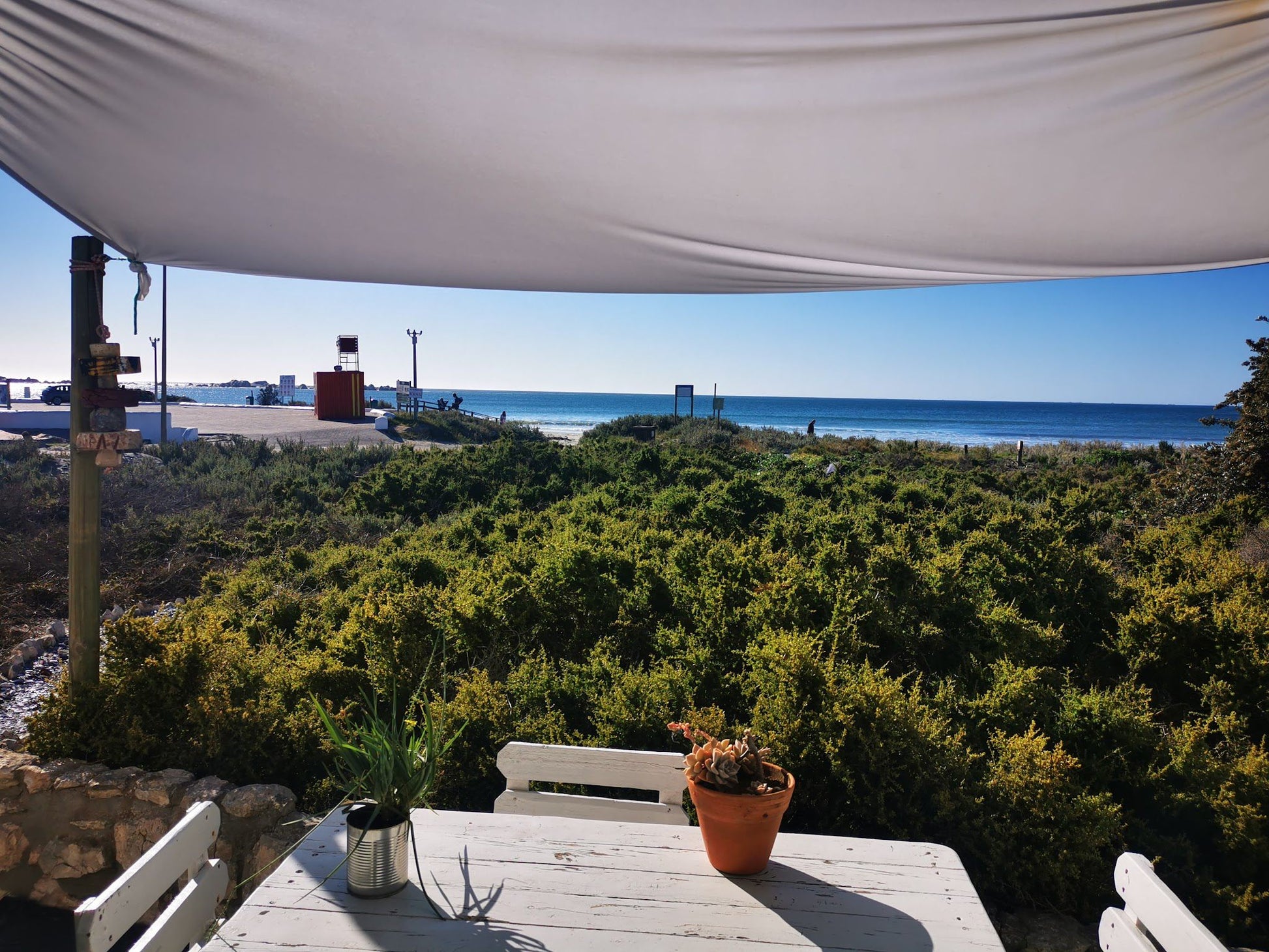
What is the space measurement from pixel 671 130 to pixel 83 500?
2.45m

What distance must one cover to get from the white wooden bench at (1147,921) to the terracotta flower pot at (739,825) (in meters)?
0.66

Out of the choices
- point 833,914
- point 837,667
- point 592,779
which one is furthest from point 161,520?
point 833,914

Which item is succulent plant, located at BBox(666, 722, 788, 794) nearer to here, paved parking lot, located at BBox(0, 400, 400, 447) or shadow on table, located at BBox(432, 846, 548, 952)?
shadow on table, located at BBox(432, 846, 548, 952)

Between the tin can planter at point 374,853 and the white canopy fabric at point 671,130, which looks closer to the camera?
the white canopy fabric at point 671,130

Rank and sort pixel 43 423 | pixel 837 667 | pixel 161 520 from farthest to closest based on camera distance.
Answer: pixel 43 423 → pixel 161 520 → pixel 837 667

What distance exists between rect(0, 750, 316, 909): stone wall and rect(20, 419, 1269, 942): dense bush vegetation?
13 centimetres

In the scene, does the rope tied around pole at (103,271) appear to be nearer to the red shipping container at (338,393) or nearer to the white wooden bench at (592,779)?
the white wooden bench at (592,779)

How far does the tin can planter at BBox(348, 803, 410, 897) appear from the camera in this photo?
60.1 inches

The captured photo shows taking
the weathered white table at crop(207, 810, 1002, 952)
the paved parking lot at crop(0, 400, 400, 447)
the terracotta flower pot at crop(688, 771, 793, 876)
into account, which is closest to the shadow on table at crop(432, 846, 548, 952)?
the weathered white table at crop(207, 810, 1002, 952)

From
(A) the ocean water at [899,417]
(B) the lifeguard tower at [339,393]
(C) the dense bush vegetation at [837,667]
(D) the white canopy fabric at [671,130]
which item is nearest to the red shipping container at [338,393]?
(B) the lifeguard tower at [339,393]

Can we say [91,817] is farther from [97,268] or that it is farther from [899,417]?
[899,417]

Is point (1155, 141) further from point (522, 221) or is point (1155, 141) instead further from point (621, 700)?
point (621, 700)

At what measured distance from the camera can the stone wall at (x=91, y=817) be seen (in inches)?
108

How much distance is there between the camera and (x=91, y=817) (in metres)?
2.90
